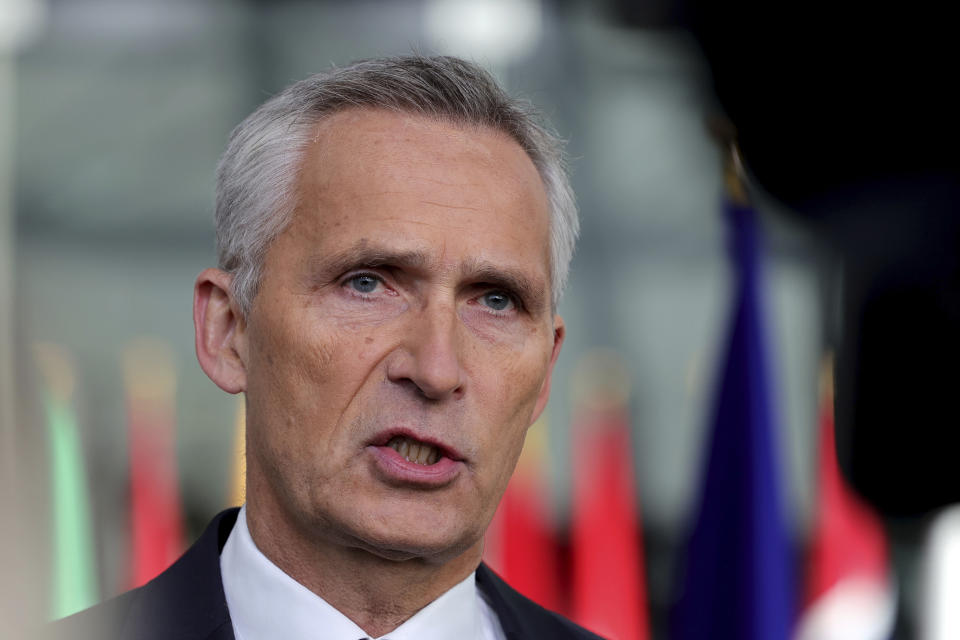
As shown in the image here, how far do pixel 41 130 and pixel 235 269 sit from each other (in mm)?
12690

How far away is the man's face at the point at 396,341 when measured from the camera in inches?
74.8

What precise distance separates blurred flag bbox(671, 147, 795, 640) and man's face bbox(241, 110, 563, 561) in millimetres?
1827

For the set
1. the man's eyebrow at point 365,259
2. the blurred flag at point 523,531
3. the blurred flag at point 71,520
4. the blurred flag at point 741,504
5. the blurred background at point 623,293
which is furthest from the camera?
the blurred flag at point 523,531

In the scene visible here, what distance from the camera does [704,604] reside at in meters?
3.93

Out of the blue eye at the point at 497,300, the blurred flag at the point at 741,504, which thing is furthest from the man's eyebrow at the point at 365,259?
the blurred flag at the point at 741,504

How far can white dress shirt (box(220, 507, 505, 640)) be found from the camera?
6.55 feet

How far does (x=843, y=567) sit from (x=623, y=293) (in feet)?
24.3

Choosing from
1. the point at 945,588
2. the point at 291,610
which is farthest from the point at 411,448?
the point at 945,588

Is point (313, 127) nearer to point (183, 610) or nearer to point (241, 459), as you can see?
point (183, 610)

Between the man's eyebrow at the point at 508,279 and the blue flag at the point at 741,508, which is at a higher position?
the man's eyebrow at the point at 508,279

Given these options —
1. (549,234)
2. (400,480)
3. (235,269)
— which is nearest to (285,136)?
(235,269)

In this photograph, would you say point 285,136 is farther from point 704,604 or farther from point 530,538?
point 530,538

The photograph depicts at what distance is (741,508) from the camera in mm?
3896

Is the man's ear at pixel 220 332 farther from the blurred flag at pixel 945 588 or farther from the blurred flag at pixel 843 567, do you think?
the blurred flag at pixel 843 567
